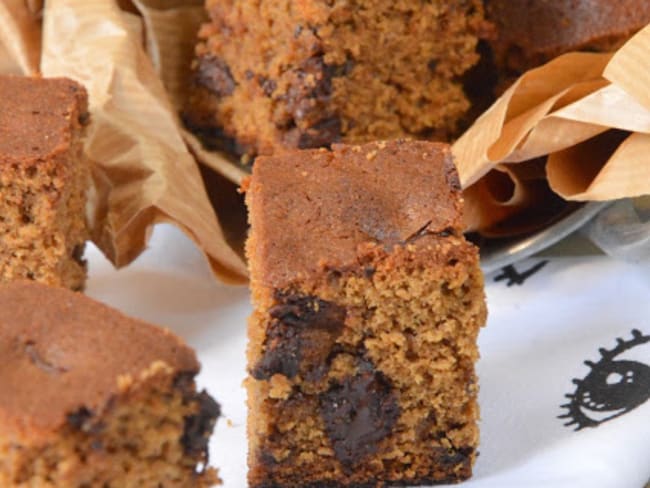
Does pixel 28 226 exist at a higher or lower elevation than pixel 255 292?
lower

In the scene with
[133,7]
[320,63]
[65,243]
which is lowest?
[65,243]

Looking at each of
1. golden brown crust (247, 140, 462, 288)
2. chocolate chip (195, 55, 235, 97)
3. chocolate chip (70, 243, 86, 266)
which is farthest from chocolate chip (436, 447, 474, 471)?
chocolate chip (195, 55, 235, 97)

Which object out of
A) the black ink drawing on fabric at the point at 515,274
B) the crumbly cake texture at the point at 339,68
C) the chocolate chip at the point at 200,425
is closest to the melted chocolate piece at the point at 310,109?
the crumbly cake texture at the point at 339,68

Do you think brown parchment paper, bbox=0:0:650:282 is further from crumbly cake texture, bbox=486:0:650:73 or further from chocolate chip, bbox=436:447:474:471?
chocolate chip, bbox=436:447:474:471

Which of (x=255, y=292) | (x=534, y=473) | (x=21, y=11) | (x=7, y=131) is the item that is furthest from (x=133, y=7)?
(x=534, y=473)

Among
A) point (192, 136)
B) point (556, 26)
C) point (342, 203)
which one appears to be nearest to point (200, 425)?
point (342, 203)

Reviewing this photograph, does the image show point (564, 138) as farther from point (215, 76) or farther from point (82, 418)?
point (82, 418)

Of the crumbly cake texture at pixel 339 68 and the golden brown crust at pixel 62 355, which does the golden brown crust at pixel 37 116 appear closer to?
the crumbly cake texture at pixel 339 68

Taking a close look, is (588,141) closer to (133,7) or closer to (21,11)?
(133,7)
